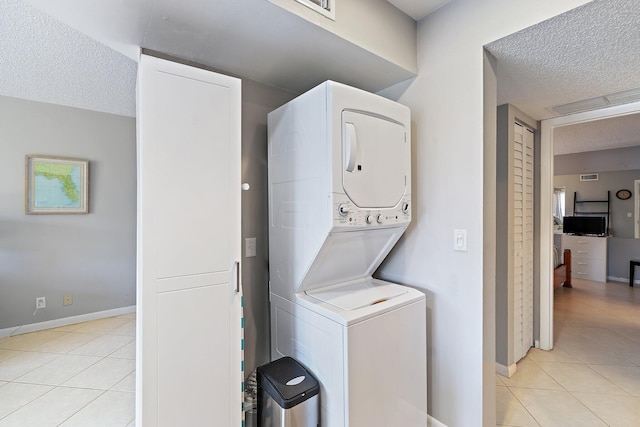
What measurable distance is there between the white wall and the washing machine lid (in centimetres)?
25

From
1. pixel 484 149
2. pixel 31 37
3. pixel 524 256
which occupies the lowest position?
pixel 524 256

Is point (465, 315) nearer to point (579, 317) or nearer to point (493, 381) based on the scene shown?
point (493, 381)

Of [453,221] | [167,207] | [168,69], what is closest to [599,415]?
[453,221]

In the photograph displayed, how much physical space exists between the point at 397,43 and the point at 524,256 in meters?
2.24

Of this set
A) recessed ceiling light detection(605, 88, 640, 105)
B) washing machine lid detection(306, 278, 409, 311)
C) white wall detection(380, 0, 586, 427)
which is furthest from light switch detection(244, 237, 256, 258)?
recessed ceiling light detection(605, 88, 640, 105)

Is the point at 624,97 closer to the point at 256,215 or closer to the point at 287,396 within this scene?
the point at 256,215

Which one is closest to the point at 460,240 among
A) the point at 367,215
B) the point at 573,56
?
the point at 367,215

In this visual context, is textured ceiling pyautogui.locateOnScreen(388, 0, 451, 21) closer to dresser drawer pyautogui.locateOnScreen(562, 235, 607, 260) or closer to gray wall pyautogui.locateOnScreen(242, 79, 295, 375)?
gray wall pyautogui.locateOnScreen(242, 79, 295, 375)

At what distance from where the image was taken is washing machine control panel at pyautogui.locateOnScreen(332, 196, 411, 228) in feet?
4.69

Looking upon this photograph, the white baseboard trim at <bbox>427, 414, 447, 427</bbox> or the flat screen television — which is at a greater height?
the flat screen television

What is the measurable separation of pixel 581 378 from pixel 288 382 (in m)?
2.57

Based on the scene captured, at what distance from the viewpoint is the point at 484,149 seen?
1612 mm

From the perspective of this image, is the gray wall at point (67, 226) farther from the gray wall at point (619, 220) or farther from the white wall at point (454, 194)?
the gray wall at point (619, 220)

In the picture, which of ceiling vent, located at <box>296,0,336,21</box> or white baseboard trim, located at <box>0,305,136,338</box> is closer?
ceiling vent, located at <box>296,0,336,21</box>
